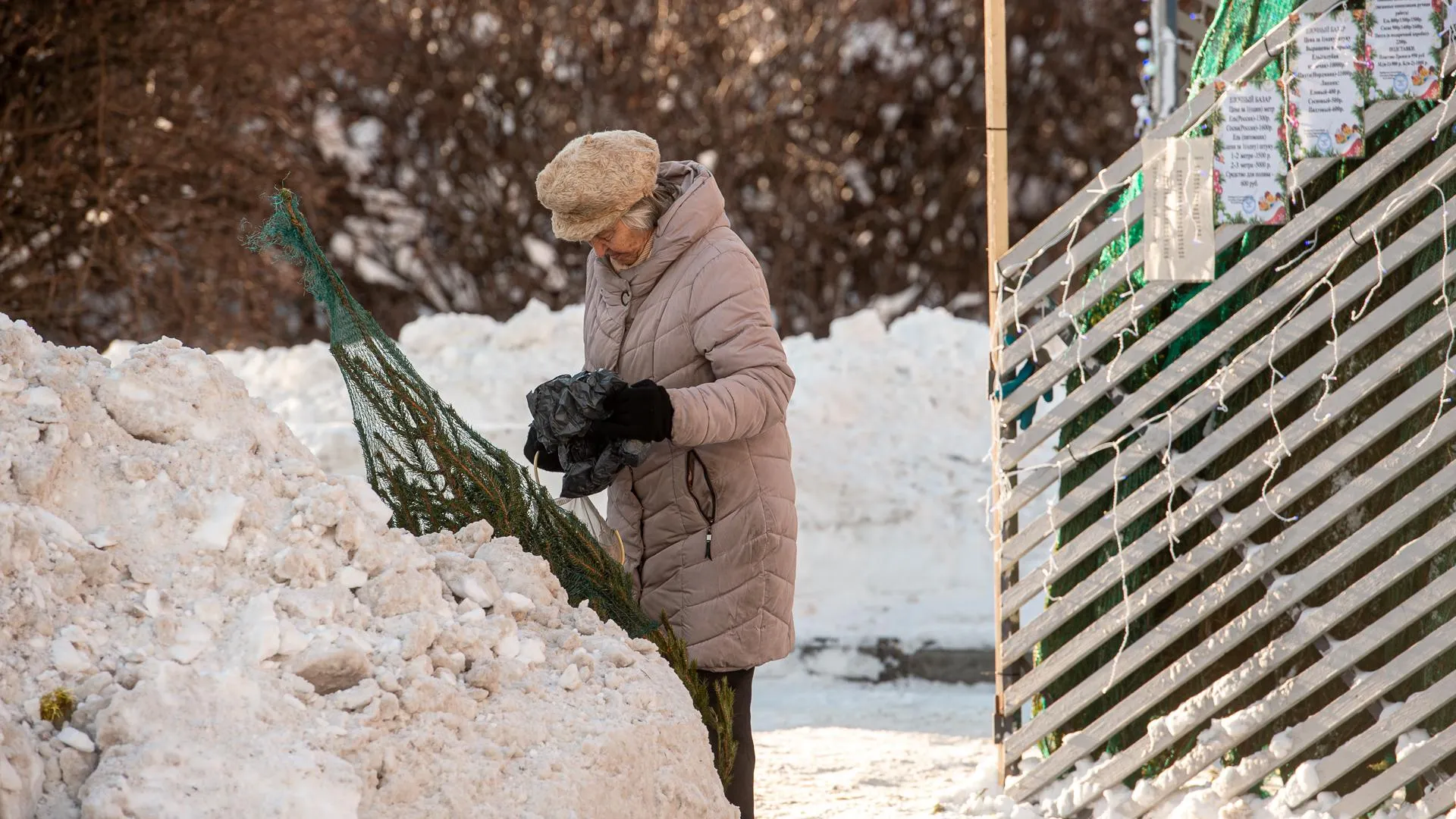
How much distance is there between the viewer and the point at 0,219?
9.68 meters

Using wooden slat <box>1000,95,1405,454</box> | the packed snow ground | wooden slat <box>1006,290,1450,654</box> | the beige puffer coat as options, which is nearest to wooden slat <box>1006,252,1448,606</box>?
wooden slat <box>1006,290,1450,654</box>

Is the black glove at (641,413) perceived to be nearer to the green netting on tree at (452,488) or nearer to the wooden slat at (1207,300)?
the green netting on tree at (452,488)

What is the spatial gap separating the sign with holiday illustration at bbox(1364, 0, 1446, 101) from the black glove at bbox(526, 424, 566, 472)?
7.00 ft

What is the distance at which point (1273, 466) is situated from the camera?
3.88m

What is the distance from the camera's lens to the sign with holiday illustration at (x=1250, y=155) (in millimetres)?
3910

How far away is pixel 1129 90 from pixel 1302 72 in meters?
10.7

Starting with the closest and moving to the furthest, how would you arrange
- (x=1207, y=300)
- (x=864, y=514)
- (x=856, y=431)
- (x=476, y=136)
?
(x=1207, y=300), (x=864, y=514), (x=856, y=431), (x=476, y=136)

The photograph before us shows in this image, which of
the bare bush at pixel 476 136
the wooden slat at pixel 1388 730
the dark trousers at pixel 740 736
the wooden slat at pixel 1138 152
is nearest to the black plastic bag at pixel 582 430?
the dark trousers at pixel 740 736

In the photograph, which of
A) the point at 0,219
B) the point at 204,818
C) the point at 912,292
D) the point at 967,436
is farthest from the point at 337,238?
the point at 204,818

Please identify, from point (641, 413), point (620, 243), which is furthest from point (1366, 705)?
point (620, 243)

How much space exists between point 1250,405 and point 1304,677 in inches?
26.3

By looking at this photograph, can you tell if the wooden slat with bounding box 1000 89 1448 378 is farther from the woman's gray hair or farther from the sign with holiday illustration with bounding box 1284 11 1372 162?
the woman's gray hair

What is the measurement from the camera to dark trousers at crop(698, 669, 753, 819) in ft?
11.1

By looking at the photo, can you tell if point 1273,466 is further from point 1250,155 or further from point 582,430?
point 582,430
